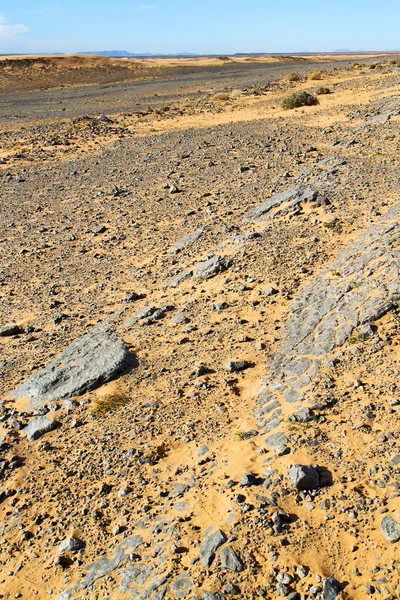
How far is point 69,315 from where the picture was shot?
10.7 m

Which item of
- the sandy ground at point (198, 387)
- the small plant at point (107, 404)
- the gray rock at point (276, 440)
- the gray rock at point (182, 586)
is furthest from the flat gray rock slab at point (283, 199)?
the gray rock at point (182, 586)

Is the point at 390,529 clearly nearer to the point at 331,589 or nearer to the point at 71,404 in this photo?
the point at 331,589

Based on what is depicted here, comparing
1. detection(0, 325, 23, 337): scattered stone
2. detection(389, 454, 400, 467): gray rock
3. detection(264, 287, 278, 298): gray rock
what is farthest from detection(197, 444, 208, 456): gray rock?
detection(0, 325, 23, 337): scattered stone

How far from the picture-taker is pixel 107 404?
760 centimetres

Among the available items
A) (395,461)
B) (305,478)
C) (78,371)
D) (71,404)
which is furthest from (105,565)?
(78,371)

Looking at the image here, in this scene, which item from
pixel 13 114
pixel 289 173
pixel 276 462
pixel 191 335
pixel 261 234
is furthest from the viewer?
pixel 13 114

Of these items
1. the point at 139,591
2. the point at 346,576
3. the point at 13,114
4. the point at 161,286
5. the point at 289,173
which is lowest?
the point at 139,591

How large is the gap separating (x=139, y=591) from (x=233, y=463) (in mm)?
1766

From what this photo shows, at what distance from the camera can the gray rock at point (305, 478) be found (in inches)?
214

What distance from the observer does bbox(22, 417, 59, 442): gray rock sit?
726 centimetres

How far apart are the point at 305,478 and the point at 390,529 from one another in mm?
967

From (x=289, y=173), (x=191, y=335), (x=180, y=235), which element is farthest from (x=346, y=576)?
(x=289, y=173)

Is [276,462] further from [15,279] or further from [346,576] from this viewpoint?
[15,279]

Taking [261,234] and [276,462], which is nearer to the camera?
[276,462]
